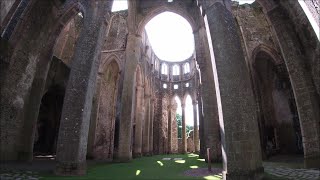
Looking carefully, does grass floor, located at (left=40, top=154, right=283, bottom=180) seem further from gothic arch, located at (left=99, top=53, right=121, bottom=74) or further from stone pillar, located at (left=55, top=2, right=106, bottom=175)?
gothic arch, located at (left=99, top=53, right=121, bottom=74)

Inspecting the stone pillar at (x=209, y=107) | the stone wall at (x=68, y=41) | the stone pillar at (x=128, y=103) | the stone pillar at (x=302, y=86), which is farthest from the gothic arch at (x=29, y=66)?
the stone pillar at (x=302, y=86)

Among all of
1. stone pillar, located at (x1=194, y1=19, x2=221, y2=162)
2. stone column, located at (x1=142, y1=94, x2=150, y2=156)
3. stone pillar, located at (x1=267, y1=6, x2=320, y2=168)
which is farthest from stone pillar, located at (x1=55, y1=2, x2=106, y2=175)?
stone column, located at (x1=142, y1=94, x2=150, y2=156)

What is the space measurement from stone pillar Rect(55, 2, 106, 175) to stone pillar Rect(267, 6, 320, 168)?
7.43 m

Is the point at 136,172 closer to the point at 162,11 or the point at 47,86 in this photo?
the point at 47,86

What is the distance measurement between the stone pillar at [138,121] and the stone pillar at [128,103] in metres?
4.82

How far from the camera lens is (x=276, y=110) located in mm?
15836

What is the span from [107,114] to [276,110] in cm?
1432

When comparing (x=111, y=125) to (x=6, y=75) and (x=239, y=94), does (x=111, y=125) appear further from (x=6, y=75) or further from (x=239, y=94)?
(x=239, y=94)

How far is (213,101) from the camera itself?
35.1 ft

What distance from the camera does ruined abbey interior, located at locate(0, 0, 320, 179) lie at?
5602mm

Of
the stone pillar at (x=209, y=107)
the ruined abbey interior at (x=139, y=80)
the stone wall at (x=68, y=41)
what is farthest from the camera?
the stone wall at (x=68, y=41)

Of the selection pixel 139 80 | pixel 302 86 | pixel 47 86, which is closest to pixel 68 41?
pixel 47 86

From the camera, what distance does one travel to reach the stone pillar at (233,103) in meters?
4.81

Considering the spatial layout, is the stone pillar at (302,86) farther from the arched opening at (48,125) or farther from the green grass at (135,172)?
the arched opening at (48,125)
